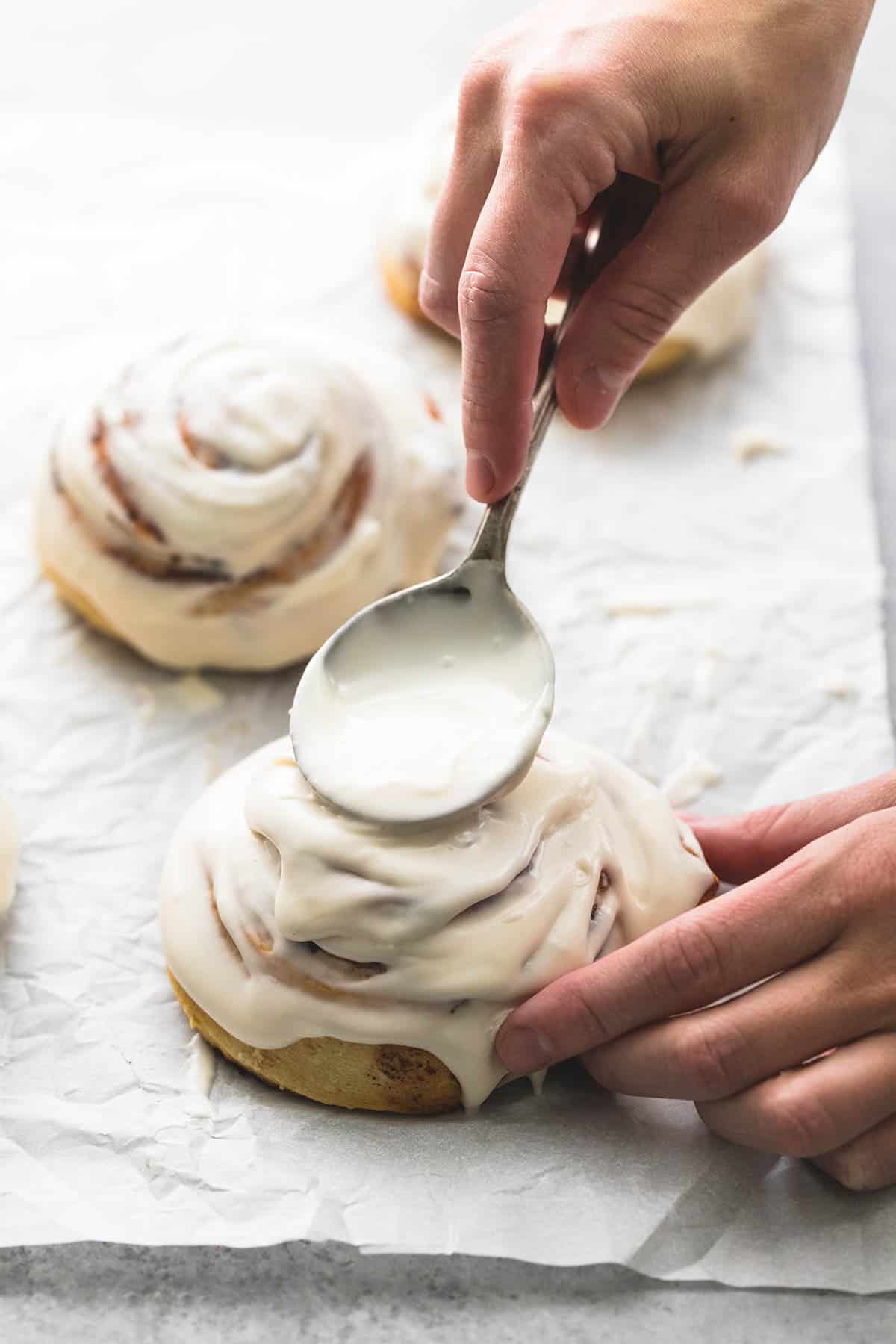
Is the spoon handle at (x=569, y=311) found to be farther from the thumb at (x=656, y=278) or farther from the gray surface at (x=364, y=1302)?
the gray surface at (x=364, y=1302)

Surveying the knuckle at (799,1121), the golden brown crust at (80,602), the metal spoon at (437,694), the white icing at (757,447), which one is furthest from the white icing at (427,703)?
the white icing at (757,447)

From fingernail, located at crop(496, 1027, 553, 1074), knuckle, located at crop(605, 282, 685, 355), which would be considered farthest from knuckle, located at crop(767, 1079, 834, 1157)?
knuckle, located at crop(605, 282, 685, 355)

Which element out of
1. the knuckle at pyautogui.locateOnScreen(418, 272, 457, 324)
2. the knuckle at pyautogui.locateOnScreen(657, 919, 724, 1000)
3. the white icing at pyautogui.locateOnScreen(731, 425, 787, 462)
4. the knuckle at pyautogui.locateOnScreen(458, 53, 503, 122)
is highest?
the knuckle at pyautogui.locateOnScreen(458, 53, 503, 122)

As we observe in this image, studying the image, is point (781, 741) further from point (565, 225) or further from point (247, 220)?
point (247, 220)

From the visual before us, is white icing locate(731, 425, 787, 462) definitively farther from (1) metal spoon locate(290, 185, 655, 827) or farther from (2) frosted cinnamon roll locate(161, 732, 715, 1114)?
(2) frosted cinnamon roll locate(161, 732, 715, 1114)

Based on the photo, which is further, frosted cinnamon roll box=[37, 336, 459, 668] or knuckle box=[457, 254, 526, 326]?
frosted cinnamon roll box=[37, 336, 459, 668]

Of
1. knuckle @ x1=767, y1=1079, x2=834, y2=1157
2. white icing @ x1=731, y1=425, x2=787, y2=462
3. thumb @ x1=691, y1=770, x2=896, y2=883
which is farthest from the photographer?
white icing @ x1=731, y1=425, x2=787, y2=462
